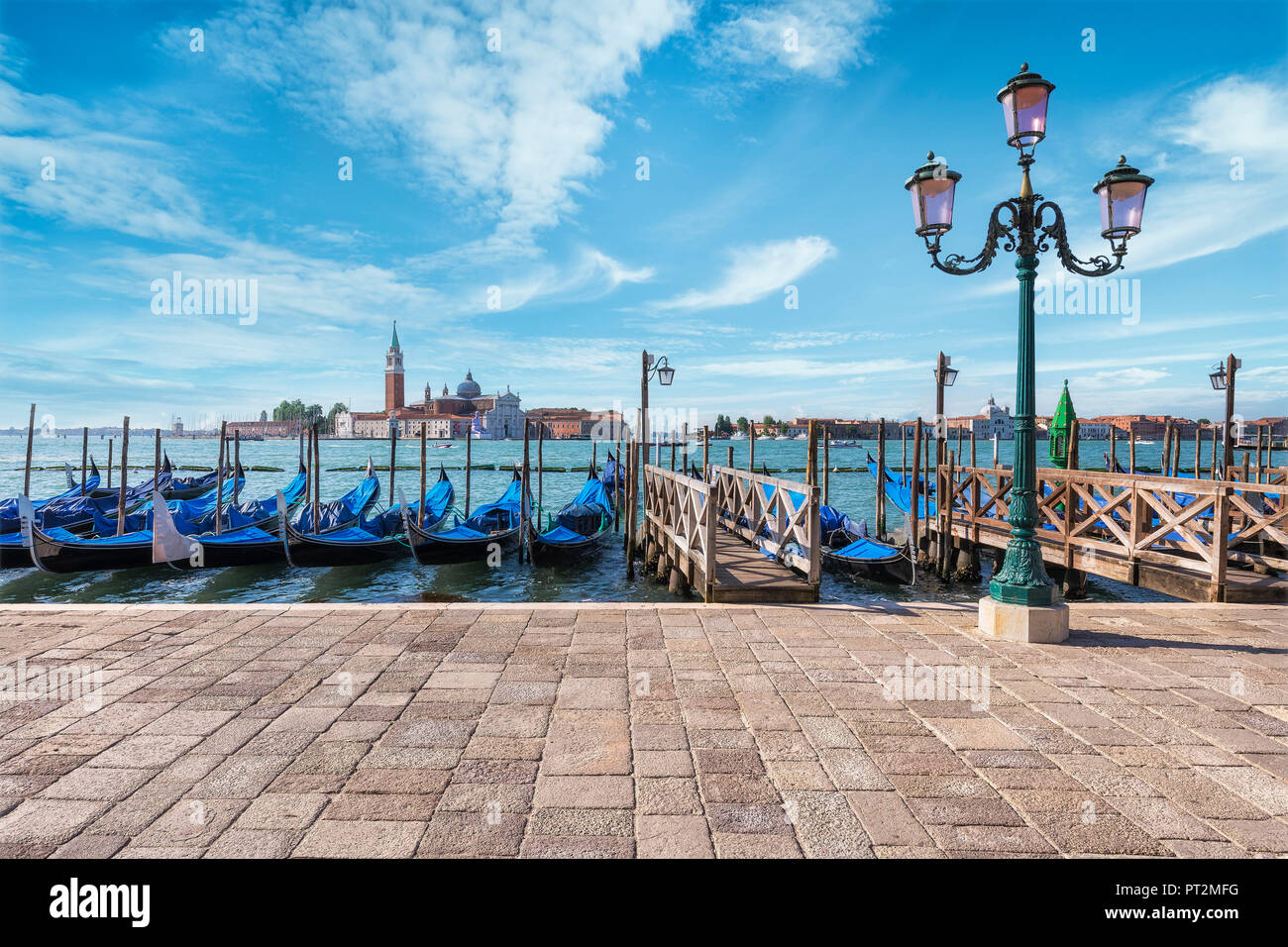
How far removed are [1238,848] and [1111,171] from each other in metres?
4.50

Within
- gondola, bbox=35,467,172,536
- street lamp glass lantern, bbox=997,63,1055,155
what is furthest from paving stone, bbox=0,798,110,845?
gondola, bbox=35,467,172,536

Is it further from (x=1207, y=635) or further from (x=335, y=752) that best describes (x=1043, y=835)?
(x=1207, y=635)

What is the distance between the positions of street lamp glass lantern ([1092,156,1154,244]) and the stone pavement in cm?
291

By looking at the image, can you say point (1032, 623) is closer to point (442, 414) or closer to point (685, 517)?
point (685, 517)

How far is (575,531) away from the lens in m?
15.2

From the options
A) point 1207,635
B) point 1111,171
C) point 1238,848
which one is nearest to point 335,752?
point 1238,848

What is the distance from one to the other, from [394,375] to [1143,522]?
127 m

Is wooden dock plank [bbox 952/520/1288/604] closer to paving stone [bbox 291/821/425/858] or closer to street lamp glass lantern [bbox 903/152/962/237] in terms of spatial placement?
street lamp glass lantern [bbox 903/152/962/237]

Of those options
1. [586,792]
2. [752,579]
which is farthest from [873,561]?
[586,792]

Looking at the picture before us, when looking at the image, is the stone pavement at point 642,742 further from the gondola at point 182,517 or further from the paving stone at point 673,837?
the gondola at point 182,517

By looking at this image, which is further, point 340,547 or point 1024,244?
point 340,547

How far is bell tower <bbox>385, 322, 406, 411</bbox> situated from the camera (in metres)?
123

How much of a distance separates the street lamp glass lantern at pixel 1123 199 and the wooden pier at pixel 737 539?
3.17m
